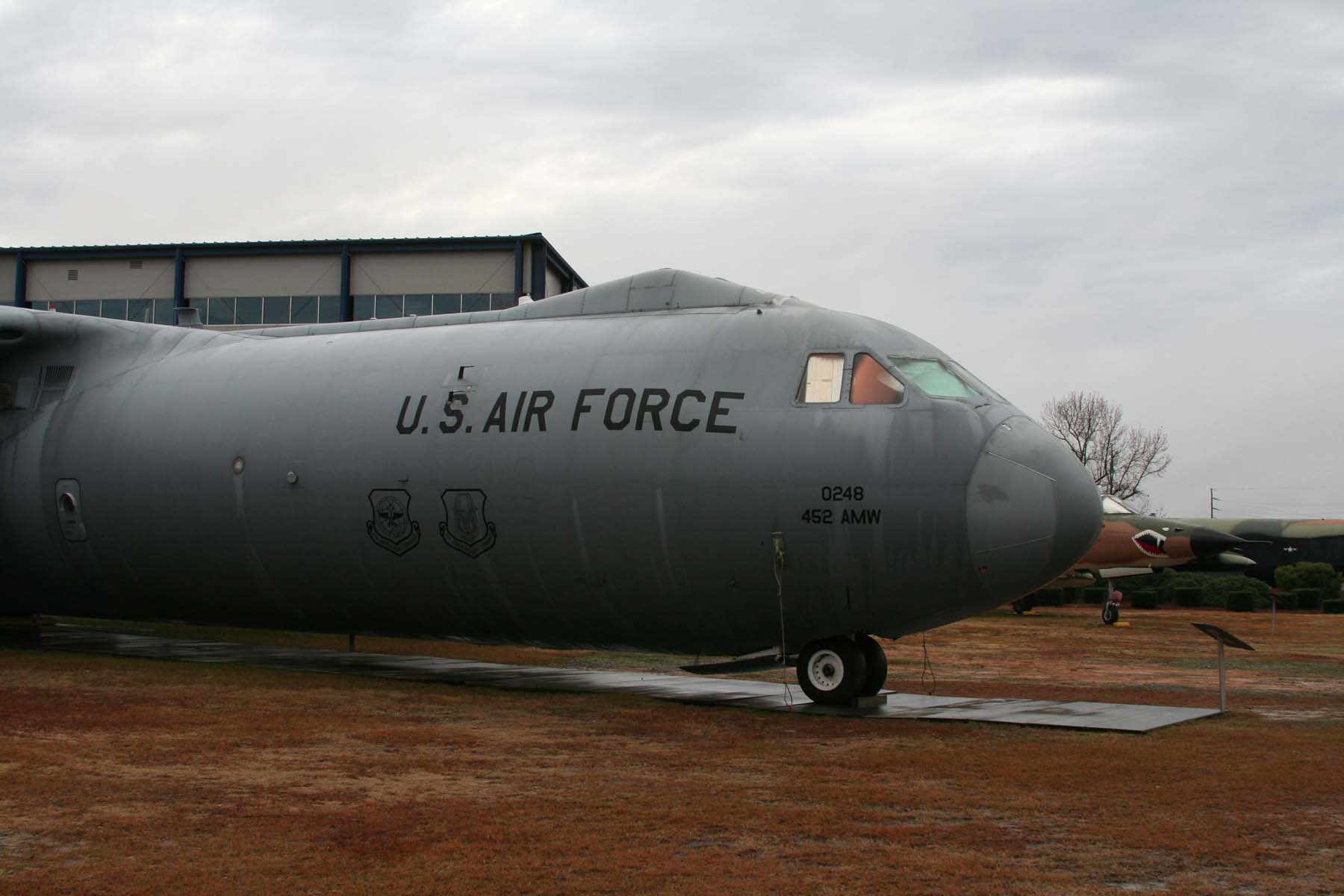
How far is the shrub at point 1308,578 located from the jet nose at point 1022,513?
36208 millimetres

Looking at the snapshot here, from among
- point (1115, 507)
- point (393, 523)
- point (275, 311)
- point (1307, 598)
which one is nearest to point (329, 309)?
point (275, 311)

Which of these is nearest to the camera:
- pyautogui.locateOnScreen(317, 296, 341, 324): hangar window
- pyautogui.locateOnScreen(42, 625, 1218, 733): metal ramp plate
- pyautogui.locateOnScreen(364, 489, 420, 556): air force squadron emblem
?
pyautogui.locateOnScreen(42, 625, 1218, 733): metal ramp plate

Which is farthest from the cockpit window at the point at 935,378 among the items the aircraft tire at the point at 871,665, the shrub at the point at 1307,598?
the shrub at the point at 1307,598

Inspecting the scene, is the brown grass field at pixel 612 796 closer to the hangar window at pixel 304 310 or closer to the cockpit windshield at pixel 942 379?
the cockpit windshield at pixel 942 379

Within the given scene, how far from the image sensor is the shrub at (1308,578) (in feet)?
149

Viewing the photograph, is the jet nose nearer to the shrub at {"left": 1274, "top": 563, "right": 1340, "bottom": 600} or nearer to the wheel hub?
the wheel hub

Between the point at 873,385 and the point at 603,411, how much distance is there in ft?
9.45

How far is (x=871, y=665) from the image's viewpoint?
559 inches

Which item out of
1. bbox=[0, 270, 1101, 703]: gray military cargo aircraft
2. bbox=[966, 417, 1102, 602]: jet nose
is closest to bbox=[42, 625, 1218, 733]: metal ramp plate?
bbox=[0, 270, 1101, 703]: gray military cargo aircraft

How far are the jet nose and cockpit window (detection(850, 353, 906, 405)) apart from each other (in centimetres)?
106

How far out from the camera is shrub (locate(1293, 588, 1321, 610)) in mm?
42750

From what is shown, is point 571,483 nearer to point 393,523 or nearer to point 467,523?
point 467,523

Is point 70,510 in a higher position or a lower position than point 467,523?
higher

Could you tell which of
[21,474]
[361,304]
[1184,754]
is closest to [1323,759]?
[1184,754]
